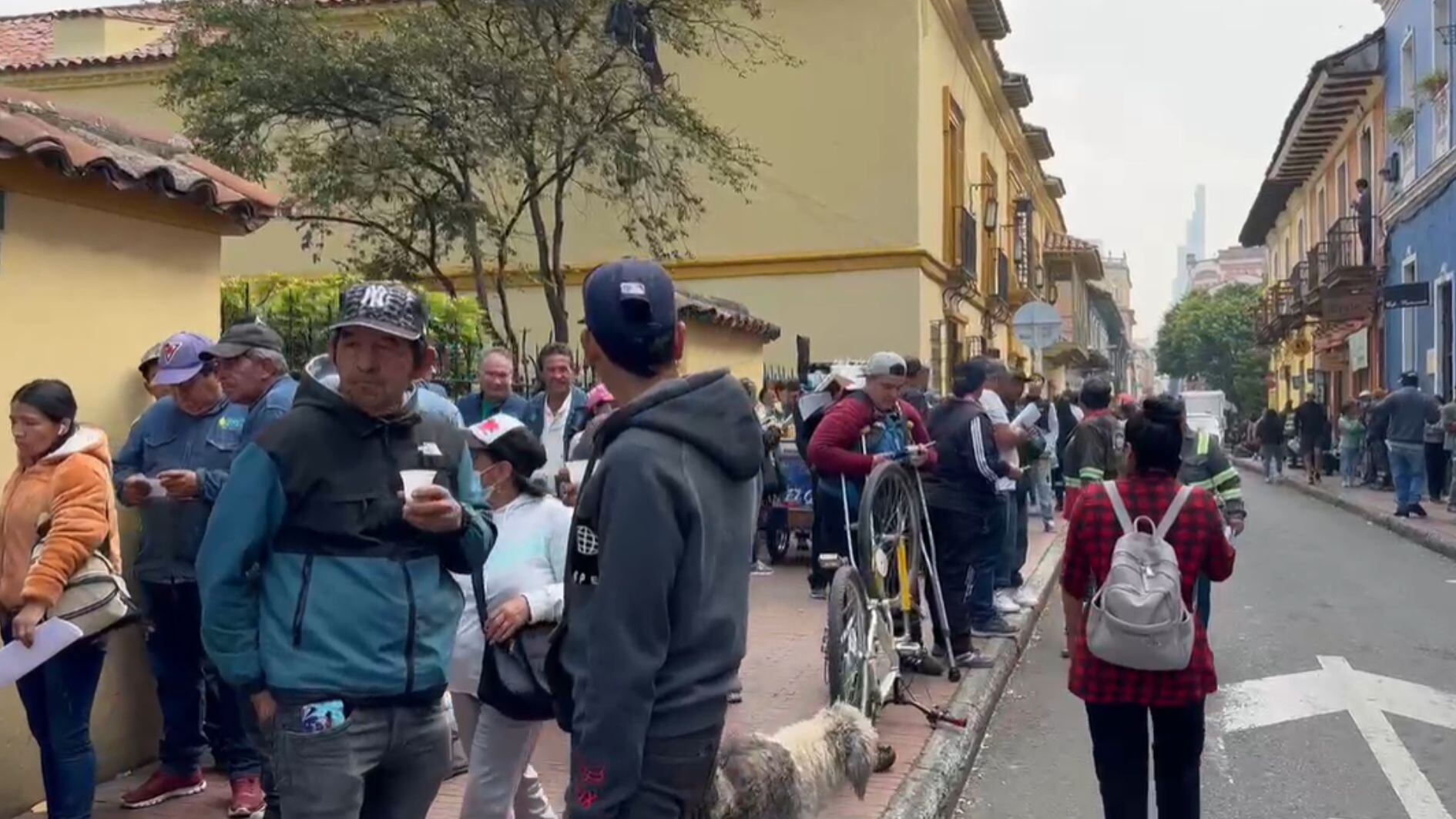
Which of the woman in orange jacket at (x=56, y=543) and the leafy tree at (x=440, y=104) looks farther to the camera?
the leafy tree at (x=440, y=104)

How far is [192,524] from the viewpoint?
5719 millimetres

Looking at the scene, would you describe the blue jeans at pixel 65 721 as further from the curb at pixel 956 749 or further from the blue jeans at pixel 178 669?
the curb at pixel 956 749

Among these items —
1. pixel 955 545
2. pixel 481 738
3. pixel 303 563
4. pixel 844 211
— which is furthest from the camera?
pixel 844 211

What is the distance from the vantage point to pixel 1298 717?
811 cm

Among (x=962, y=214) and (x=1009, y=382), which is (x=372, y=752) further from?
(x=962, y=214)

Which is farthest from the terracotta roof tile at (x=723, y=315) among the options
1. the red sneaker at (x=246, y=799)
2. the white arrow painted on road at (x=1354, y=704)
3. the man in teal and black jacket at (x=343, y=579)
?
the man in teal and black jacket at (x=343, y=579)

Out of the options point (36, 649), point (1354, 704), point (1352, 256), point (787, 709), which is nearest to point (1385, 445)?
point (1352, 256)

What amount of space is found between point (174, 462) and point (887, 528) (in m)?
3.52

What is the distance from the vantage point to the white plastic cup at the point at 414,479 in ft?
11.0

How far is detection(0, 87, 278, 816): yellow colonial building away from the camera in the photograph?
5.48 metres

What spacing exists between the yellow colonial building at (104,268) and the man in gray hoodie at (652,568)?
3451 millimetres

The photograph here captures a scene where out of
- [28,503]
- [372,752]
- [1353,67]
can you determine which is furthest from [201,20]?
[1353,67]

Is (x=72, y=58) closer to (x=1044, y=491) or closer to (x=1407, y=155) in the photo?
(x=1044, y=491)

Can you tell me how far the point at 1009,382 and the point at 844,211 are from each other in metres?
8.74
